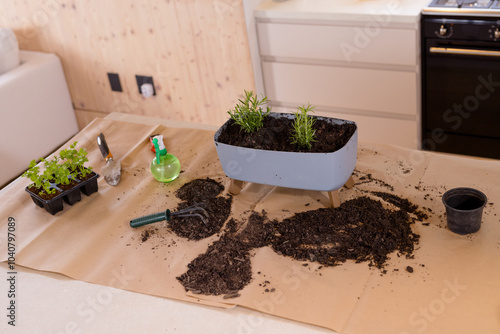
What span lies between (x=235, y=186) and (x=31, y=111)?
208 centimetres

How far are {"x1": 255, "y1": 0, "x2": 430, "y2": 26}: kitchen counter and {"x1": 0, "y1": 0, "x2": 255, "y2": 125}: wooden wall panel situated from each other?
0.20 meters

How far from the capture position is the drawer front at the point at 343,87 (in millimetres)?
2980

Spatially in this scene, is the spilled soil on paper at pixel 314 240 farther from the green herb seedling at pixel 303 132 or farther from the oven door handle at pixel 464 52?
the oven door handle at pixel 464 52

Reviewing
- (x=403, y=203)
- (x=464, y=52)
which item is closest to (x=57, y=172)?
(x=403, y=203)

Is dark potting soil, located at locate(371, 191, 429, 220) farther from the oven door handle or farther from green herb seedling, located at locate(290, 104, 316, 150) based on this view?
the oven door handle

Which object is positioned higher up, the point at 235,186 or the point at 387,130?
the point at 235,186

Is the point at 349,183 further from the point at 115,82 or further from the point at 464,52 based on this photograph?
the point at 115,82

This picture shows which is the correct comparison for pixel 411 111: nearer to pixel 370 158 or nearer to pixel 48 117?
pixel 370 158

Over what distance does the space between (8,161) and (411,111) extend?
89.5 inches

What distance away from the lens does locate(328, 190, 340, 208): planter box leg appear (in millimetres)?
1616

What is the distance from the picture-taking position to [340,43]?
116 inches

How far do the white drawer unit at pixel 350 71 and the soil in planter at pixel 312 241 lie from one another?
57.0 inches

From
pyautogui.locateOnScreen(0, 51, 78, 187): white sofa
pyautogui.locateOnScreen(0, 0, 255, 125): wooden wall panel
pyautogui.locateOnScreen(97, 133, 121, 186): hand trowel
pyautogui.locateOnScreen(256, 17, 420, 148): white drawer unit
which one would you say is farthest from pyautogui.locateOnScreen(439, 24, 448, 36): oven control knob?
pyautogui.locateOnScreen(0, 51, 78, 187): white sofa

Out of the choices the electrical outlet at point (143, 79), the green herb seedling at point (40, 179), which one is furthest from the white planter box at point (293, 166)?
the electrical outlet at point (143, 79)
